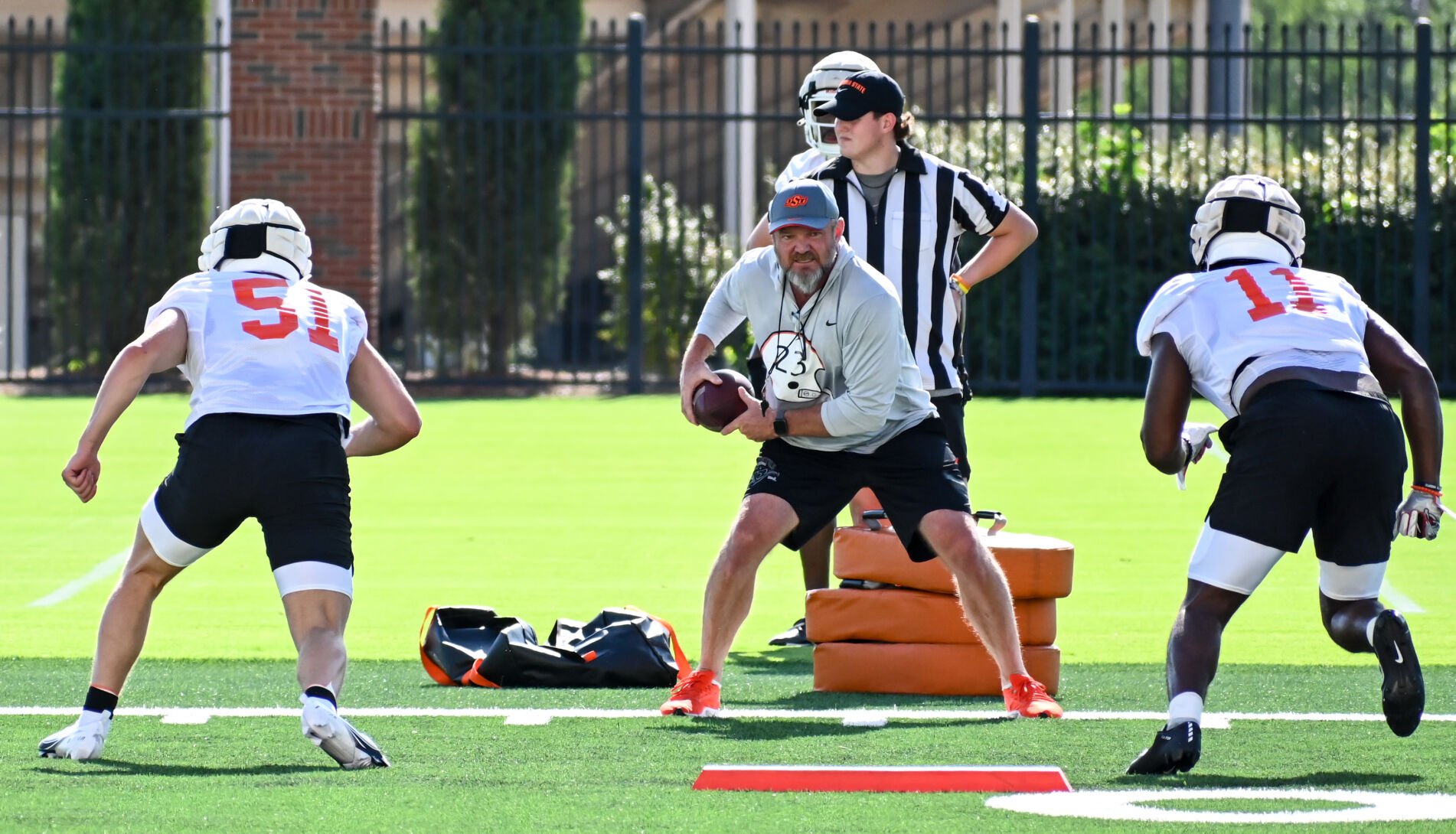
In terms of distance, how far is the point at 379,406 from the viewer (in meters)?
6.00

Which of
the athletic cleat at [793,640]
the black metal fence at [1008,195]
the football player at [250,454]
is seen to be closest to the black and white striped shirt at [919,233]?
the athletic cleat at [793,640]

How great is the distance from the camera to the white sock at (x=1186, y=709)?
5348 millimetres

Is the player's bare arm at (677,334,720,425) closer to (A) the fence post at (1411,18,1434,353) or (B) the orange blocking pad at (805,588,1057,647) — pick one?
(B) the orange blocking pad at (805,588,1057,647)

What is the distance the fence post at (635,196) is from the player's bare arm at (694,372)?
30.2 feet

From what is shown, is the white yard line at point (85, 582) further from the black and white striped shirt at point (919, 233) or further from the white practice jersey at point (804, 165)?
the black and white striped shirt at point (919, 233)

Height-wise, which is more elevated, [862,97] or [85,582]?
[862,97]

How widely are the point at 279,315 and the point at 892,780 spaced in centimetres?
200

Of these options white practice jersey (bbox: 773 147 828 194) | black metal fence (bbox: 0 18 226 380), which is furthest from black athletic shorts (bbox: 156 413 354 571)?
black metal fence (bbox: 0 18 226 380)

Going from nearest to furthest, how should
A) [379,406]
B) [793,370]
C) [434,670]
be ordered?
[379,406]
[793,370]
[434,670]

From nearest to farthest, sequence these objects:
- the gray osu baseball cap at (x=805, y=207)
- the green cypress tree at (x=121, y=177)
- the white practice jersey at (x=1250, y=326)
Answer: the white practice jersey at (x=1250, y=326) → the gray osu baseball cap at (x=805, y=207) → the green cypress tree at (x=121, y=177)

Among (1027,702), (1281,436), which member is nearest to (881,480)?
(1027,702)

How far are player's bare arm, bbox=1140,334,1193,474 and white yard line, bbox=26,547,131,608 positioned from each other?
4.89 m

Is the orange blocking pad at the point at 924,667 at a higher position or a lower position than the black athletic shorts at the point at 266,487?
lower

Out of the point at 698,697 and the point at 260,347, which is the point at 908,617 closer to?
the point at 698,697
